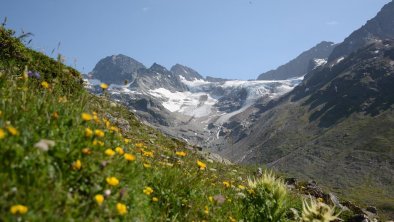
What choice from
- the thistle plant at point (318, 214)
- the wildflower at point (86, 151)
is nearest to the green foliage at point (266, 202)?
the thistle plant at point (318, 214)

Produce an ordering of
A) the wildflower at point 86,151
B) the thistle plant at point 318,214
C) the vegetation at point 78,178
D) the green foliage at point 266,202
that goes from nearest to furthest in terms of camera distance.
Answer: the vegetation at point 78,178 < the wildflower at point 86,151 < the thistle plant at point 318,214 < the green foliage at point 266,202

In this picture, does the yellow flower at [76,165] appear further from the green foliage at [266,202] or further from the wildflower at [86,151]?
the green foliage at [266,202]

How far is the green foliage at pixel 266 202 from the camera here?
8156 mm

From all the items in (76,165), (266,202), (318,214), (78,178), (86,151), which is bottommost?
(318,214)

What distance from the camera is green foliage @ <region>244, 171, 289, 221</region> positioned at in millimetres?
8156

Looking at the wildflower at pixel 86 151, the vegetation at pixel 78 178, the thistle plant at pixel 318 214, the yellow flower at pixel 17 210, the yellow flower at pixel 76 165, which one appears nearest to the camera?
the yellow flower at pixel 17 210

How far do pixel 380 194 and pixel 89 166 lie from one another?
14668 centimetres

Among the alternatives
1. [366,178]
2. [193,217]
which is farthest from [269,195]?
[366,178]

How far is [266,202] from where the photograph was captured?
826 cm

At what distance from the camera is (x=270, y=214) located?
26.7 ft

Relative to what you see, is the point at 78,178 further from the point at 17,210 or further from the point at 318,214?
the point at 318,214

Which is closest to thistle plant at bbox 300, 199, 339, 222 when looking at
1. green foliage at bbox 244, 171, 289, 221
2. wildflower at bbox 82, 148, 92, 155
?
green foliage at bbox 244, 171, 289, 221

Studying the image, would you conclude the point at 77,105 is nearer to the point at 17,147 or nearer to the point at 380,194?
the point at 17,147

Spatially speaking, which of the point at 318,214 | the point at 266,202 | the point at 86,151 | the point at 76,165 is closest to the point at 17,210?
the point at 76,165
